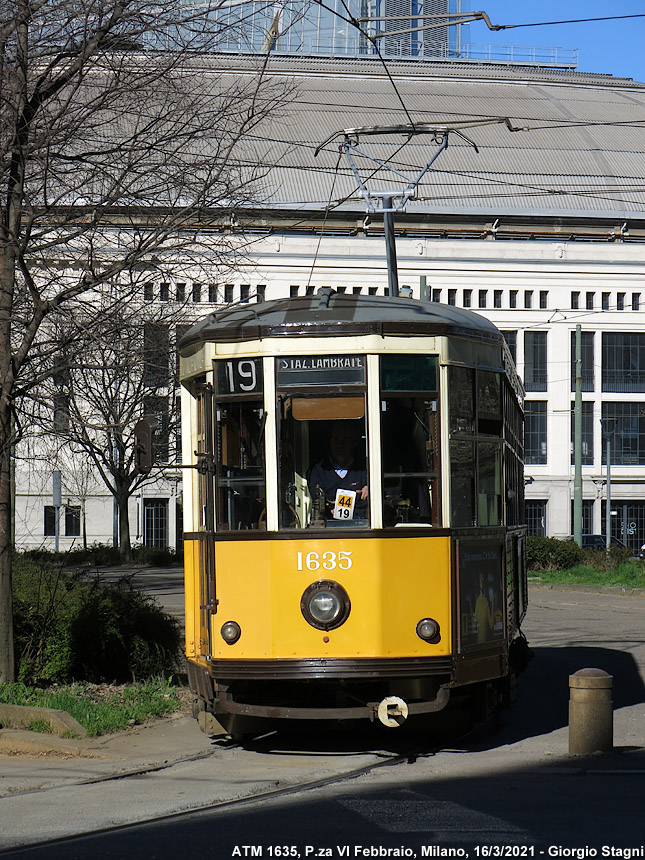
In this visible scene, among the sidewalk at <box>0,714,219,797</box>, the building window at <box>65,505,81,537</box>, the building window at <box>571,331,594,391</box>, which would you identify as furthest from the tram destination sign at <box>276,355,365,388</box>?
the building window at <box>571,331,594,391</box>

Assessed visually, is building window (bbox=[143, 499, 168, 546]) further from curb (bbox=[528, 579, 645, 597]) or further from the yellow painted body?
the yellow painted body

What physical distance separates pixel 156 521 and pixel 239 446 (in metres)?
51.3

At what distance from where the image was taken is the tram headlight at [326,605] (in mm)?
8531

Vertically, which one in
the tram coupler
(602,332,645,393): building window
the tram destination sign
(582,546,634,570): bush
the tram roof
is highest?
(602,332,645,393): building window

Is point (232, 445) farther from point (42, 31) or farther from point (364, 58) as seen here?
point (364, 58)

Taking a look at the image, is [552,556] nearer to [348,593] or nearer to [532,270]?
[348,593]

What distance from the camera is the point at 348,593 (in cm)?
857

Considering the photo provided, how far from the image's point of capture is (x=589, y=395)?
61.3 metres

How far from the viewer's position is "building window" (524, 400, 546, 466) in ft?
199

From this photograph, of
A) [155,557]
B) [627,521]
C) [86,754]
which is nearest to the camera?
[86,754]

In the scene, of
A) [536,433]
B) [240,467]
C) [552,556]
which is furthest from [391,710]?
[536,433]

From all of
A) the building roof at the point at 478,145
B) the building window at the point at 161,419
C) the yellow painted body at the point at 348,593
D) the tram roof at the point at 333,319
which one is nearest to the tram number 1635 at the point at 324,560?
the yellow painted body at the point at 348,593

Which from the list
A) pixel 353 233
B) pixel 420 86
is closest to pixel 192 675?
pixel 353 233

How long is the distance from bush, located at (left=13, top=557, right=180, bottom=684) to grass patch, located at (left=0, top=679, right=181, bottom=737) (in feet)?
0.81
